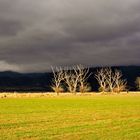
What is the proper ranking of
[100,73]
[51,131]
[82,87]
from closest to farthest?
1. [51,131]
2. [82,87]
3. [100,73]

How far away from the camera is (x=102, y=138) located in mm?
22484

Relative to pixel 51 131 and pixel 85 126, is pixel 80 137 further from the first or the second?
pixel 85 126

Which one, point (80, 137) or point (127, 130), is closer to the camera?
point (80, 137)

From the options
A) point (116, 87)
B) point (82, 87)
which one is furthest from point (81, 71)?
point (116, 87)

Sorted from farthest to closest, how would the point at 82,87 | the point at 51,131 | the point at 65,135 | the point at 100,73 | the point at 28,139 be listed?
the point at 100,73
the point at 82,87
the point at 51,131
the point at 65,135
the point at 28,139

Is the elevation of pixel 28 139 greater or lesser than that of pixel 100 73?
lesser

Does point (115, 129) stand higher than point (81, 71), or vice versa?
point (81, 71)

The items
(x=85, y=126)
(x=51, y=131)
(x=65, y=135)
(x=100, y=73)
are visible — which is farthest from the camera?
(x=100, y=73)

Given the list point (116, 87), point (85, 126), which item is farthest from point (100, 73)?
point (85, 126)

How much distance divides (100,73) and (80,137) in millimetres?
149315

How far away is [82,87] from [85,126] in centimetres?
13063

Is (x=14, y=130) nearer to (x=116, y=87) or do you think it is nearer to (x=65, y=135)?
(x=65, y=135)

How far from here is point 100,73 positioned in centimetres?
17162

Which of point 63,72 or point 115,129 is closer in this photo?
point 115,129
